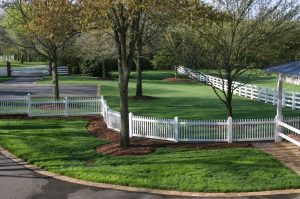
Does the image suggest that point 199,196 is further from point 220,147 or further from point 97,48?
point 97,48

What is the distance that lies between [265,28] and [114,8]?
641 centimetres

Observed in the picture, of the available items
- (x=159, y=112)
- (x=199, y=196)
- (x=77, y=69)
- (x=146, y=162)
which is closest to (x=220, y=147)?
(x=146, y=162)

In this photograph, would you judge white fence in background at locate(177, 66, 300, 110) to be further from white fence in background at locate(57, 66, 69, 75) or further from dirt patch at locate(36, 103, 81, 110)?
white fence in background at locate(57, 66, 69, 75)

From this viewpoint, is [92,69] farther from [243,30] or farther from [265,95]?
[243,30]

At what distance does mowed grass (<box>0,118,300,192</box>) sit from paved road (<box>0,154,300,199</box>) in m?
0.50

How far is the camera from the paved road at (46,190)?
989 centimetres

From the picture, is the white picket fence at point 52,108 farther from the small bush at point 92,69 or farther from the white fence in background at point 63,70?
the white fence in background at point 63,70

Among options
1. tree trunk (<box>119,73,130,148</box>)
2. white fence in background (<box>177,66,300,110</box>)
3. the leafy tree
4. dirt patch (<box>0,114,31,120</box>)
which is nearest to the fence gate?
the leafy tree

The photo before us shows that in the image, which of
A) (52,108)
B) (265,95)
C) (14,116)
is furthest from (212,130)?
(265,95)

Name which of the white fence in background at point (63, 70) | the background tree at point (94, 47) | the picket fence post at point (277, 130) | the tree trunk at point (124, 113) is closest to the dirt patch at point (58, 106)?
the tree trunk at point (124, 113)

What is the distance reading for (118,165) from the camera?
1210 centimetres

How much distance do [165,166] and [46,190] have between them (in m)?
3.12

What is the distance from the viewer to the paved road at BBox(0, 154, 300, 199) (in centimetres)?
989

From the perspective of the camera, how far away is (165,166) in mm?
11750
